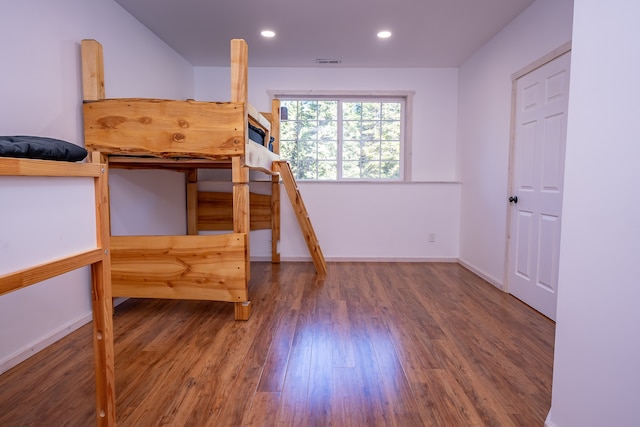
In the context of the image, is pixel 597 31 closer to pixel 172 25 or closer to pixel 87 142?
pixel 87 142

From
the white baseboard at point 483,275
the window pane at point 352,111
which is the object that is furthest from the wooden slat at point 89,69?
the white baseboard at point 483,275

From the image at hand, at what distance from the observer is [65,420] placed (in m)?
1.24

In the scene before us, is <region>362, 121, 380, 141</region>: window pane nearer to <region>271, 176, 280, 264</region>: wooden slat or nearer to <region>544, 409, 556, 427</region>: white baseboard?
<region>271, 176, 280, 264</region>: wooden slat

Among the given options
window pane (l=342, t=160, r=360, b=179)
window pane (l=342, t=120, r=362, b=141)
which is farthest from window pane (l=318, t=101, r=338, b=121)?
window pane (l=342, t=160, r=360, b=179)

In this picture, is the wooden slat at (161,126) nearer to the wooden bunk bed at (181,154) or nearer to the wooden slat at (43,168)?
the wooden bunk bed at (181,154)

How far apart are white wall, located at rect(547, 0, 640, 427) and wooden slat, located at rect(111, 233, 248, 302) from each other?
1670 mm

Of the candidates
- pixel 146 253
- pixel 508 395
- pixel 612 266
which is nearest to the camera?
pixel 612 266

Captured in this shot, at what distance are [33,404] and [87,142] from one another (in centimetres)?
135

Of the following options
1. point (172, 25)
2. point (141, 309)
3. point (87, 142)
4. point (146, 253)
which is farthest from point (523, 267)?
point (172, 25)

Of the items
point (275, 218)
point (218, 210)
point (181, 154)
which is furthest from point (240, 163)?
point (218, 210)

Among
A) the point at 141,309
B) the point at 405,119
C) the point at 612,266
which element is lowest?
the point at 141,309

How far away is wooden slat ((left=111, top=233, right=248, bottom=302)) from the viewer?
2092mm

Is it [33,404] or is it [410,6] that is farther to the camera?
[410,6]

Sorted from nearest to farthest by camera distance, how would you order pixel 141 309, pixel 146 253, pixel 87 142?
pixel 87 142, pixel 146 253, pixel 141 309
